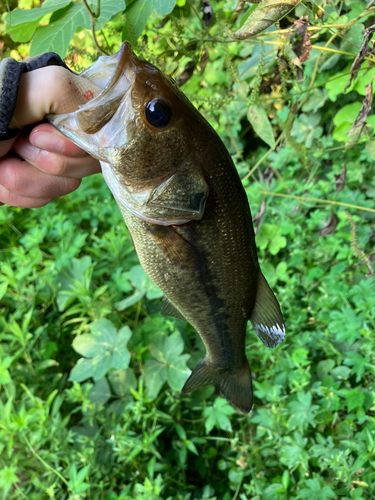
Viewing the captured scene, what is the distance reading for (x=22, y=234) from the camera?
258 cm

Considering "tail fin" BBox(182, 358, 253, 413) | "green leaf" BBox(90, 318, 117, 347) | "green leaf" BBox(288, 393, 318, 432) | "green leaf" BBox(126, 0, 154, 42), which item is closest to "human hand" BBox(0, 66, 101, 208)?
"green leaf" BBox(126, 0, 154, 42)

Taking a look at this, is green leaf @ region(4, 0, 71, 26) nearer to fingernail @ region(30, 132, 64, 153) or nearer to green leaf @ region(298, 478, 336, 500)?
fingernail @ region(30, 132, 64, 153)

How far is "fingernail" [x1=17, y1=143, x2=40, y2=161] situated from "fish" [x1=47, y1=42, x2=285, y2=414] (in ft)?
0.53

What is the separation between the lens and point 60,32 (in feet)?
Result: 2.79

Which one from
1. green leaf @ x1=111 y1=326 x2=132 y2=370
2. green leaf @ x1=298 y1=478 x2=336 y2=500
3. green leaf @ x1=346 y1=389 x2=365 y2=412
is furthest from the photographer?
green leaf @ x1=111 y1=326 x2=132 y2=370

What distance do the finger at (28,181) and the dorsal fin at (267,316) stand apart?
610 millimetres

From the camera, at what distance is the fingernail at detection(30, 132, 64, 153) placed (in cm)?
83

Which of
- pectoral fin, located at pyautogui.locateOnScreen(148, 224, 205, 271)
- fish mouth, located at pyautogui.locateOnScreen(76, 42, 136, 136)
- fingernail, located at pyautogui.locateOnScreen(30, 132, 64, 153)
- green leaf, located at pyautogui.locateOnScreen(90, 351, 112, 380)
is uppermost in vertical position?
fish mouth, located at pyautogui.locateOnScreen(76, 42, 136, 136)

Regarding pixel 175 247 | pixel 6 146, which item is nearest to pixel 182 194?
pixel 175 247

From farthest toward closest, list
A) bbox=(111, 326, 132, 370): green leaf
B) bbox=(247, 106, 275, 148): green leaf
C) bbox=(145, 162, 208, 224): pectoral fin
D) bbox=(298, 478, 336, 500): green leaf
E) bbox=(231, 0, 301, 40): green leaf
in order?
bbox=(111, 326, 132, 370): green leaf → bbox=(298, 478, 336, 500): green leaf → bbox=(247, 106, 275, 148): green leaf → bbox=(145, 162, 208, 224): pectoral fin → bbox=(231, 0, 301, 40): green leaf

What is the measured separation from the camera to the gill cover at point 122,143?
2.29 ft

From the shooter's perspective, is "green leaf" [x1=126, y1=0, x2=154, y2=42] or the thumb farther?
"green leaf" [x1=126, y1=0, x2=154, y2=42]

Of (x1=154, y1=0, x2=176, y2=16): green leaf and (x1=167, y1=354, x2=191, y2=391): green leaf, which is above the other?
(x1=154, y1=0, x2=176, y2=16): green leaf

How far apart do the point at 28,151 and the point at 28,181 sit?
0.09 metres
